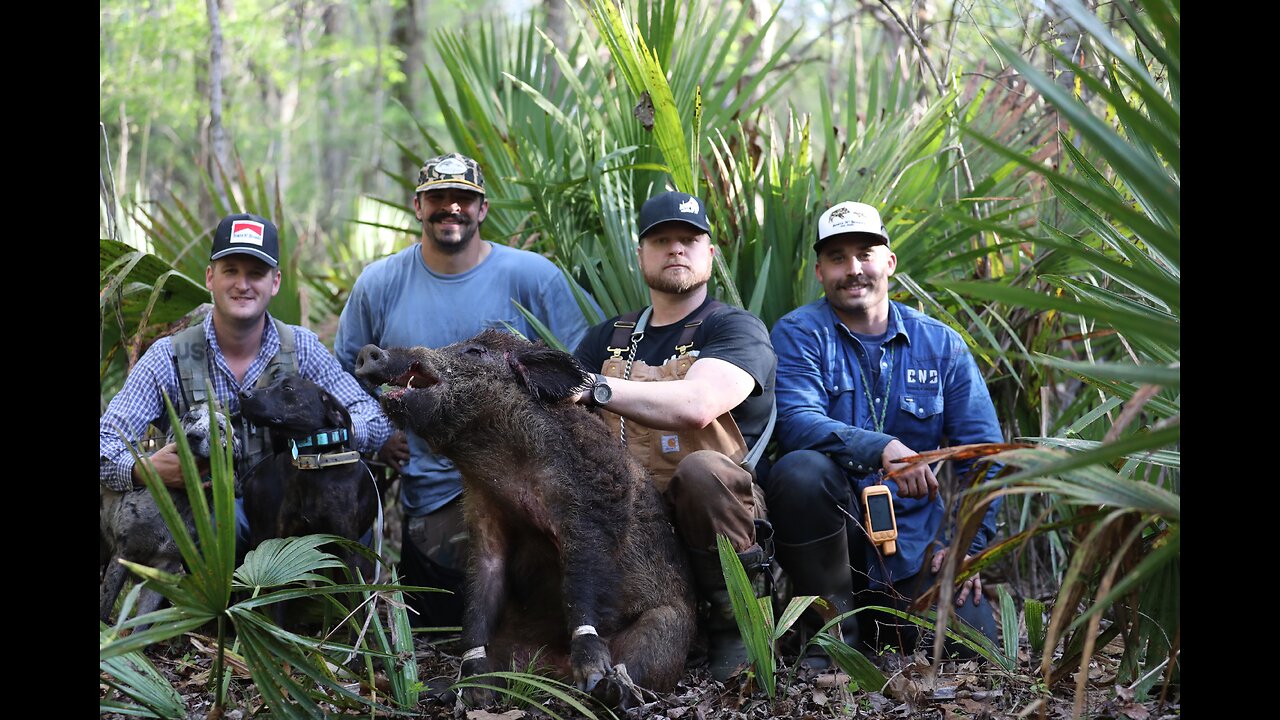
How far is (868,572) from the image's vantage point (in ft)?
15.1

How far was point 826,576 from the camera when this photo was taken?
4.35 m

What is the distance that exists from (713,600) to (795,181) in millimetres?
2245

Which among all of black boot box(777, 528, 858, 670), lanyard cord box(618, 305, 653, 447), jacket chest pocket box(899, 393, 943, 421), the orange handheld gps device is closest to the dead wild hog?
lanyard cord box(618, 305, 653, 447)

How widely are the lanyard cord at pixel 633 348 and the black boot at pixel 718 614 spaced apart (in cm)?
57

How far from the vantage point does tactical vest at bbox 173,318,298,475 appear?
482 cm

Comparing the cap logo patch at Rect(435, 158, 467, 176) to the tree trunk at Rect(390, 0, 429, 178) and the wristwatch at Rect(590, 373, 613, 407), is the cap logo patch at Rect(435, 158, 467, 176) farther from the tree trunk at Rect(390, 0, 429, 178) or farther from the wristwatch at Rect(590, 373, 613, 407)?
the tree trunk at Rect(390, 0, 429, 178)

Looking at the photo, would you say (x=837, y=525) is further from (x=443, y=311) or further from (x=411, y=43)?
(x=411, y=43)

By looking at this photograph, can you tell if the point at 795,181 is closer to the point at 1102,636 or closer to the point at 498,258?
the point at 498,258

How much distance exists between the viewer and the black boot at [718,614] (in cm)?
421

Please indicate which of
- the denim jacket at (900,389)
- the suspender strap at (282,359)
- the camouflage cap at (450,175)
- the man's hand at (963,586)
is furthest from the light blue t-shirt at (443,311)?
the man's hand at (963,586)

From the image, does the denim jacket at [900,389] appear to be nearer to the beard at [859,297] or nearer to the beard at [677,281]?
the beard at [859,297]

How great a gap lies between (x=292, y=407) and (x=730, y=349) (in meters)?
1.82

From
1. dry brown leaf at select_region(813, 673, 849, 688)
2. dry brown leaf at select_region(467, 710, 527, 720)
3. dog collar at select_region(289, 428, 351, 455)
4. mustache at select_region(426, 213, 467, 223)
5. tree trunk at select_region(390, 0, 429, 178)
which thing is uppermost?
tree trunk at select_region(390, 0, 429, 178)
